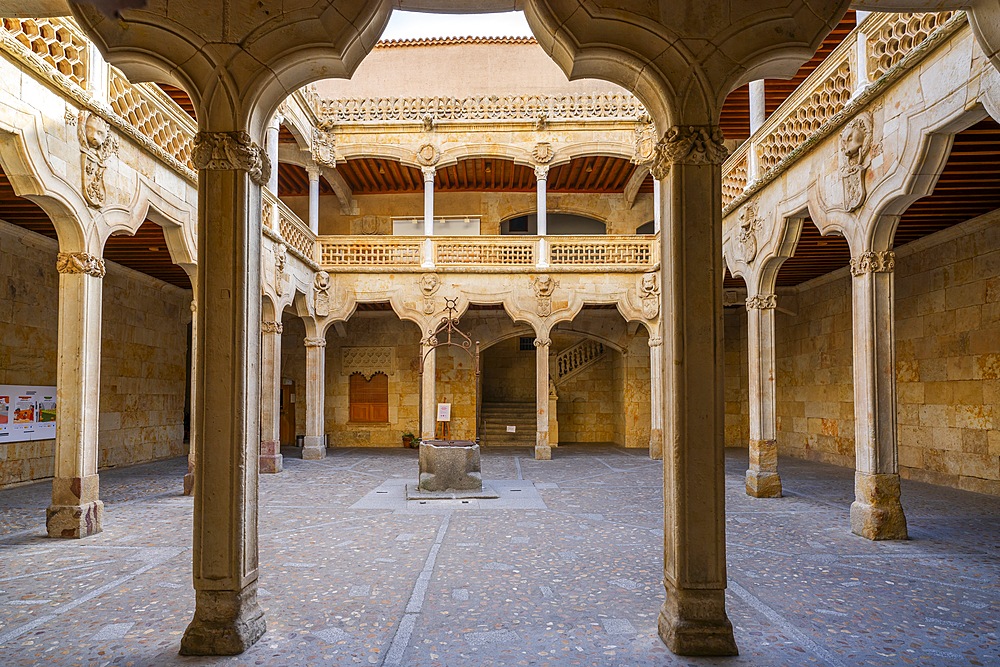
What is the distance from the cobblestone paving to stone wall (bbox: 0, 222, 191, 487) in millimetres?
2261

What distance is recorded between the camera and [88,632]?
4.42m

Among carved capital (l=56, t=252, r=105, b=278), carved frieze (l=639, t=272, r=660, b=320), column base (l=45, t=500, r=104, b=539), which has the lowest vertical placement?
column base (l=45, t=500, r=104, b=539)

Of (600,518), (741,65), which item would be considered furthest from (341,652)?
(600,518)

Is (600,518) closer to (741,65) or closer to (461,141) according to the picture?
(741,65)

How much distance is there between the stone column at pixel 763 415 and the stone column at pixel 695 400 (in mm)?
6723

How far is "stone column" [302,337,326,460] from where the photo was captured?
16109 mm

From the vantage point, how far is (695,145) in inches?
160

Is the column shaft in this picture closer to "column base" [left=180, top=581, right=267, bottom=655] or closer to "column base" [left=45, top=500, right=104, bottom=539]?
"column base" [left=45, top=500, right=104, bottom=539]

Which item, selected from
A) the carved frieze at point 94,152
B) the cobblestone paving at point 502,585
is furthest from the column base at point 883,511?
the carved frieze at point 94,152

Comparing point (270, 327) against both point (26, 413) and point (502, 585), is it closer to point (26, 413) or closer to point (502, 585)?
point (26, 413)

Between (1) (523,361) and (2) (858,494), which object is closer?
(2) (858,494)

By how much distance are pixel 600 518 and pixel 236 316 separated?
5989 millimetres

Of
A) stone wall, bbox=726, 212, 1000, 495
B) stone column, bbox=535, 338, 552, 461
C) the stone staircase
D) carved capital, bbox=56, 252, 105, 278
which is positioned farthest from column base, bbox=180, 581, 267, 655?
the stone staircase

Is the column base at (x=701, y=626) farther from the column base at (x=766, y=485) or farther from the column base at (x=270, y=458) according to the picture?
the column base at (x=270, y=458)
